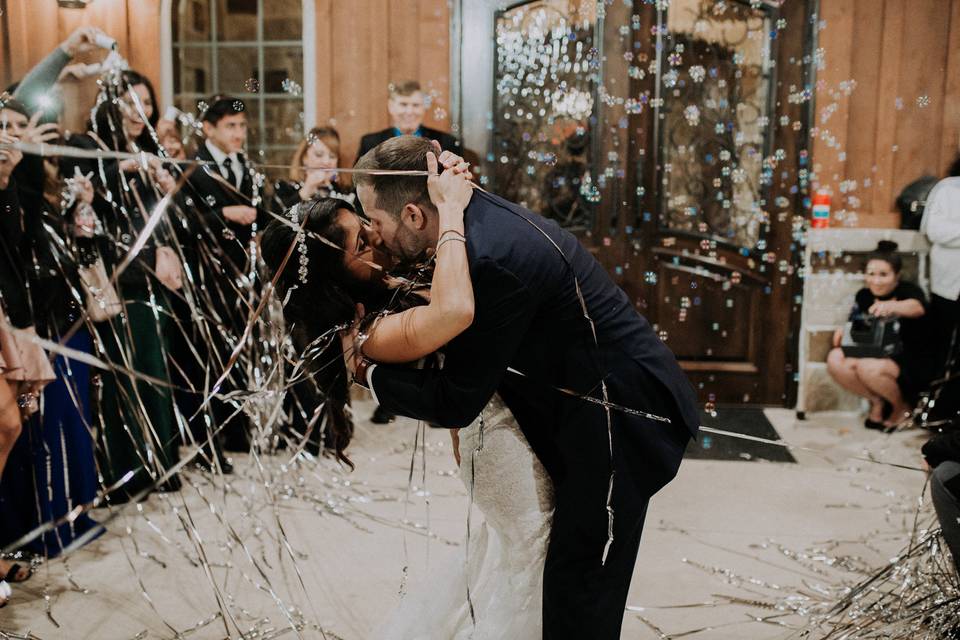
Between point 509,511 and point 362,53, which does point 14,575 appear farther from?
point 362,53

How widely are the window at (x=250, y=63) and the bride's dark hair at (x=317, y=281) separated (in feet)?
11.3

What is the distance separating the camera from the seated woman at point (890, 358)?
4504 millimetres

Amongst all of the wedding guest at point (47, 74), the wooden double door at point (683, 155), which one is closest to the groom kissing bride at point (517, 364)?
the wedding guest at point (47, 74)

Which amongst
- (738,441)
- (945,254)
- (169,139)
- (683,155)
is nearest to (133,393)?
(169,139)

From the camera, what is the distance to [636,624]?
2.65 m

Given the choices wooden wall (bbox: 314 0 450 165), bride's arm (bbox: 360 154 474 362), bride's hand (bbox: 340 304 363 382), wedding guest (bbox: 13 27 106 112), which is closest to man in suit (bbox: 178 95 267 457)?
wedding guest (bbox: 13 27 106 112)

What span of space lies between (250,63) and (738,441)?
3.55 meters

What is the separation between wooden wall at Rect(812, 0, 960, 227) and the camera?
15.9 feet

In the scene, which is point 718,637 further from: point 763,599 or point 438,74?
point 438,74

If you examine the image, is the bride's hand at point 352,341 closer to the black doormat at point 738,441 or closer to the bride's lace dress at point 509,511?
the bride's lace dress at point 509,511

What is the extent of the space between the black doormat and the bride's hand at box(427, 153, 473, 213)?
9.05 feet

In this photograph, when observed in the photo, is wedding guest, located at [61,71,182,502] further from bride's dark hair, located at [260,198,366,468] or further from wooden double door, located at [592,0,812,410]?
wooden double door, located at [592,0,812,410]

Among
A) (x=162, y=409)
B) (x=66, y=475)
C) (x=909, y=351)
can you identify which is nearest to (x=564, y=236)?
(x=66, y=475)

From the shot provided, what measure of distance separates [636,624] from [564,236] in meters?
1.38
